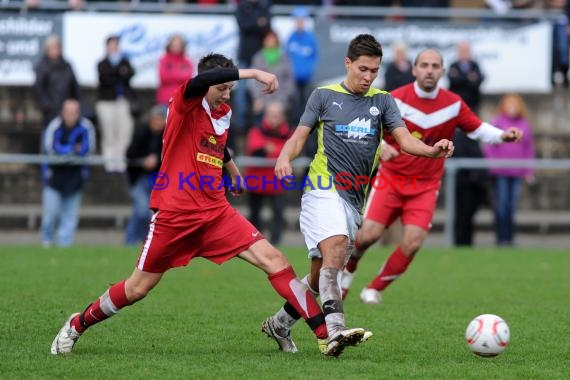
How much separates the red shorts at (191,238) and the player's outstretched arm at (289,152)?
1.66 ft

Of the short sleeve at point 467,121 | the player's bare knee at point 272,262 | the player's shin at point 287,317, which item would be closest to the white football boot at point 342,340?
the player's shin at point 287,317

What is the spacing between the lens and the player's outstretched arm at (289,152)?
26.2ft

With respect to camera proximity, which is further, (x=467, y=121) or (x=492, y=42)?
(x=492, y=42)

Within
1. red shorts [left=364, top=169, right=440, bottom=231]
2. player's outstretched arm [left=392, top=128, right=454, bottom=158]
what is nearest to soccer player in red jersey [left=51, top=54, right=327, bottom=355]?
player's outstretched arm [left=392, top=128, right=454, bottom=158]

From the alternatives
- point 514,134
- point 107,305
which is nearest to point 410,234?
point 514,134

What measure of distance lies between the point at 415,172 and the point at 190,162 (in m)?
3.89

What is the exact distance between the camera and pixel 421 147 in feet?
26.6

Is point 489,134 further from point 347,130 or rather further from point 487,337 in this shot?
point 487,337

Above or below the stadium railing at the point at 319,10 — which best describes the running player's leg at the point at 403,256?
below

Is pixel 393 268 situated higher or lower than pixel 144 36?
lower

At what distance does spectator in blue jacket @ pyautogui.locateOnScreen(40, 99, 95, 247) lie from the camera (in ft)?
58.1

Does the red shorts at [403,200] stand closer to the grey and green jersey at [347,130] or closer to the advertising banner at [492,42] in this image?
the grey and green jersey at [347,130]

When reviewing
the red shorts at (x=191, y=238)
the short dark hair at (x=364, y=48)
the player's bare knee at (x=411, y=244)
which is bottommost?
the player's bare knee at (x=411, y=244)

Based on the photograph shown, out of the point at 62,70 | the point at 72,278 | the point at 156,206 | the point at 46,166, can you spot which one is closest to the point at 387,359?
the point at 156,206
